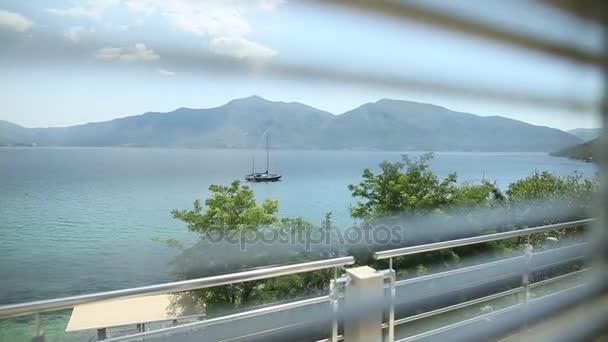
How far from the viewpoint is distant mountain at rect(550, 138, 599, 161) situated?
1.80 m

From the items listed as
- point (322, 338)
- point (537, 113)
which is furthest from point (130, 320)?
point (537, 113)

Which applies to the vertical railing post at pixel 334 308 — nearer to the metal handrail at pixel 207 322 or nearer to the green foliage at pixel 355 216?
the metal handrail at pixel 207 322

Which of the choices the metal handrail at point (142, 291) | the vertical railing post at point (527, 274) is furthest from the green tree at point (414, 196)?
the metal handrail at point (142, 291)

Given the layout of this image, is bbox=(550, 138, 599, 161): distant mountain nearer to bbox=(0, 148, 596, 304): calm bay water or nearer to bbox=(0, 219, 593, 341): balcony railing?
bbox=(0, 148, 596, 304): calm bay water

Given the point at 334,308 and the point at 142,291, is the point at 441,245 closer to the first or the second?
the point at 334,308

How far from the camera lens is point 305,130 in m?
1.60

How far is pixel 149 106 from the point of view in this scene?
3.82 ft

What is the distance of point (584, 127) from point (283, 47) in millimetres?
1769

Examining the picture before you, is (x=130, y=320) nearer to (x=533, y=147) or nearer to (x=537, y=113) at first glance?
(x=537, y=113)

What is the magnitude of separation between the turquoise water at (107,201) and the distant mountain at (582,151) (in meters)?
0.09

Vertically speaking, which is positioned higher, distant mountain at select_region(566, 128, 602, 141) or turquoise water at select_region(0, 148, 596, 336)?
distant mountain at select_region(566, 128, 602, 141)

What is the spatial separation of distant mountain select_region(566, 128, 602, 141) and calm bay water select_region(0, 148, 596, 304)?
218 mm

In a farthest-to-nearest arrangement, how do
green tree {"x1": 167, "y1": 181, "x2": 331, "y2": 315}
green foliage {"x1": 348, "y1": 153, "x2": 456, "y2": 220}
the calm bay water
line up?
green foliage {"x1": 348, "y1": 153, "x2": 456, "y2": 220}
green tree {"x1": 167, "y1": 181, "x2": 331, "y2": 315}
the calm bay water

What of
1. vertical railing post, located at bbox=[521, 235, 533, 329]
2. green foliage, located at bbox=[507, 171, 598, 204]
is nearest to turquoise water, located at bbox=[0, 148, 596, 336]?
green foliage, located at bbox=[507, 171, 598, 204]
